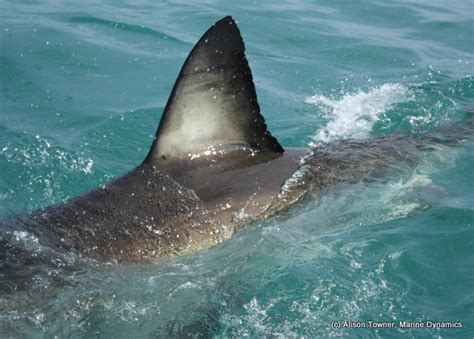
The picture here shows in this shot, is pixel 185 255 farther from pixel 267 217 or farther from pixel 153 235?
pixel 267 217

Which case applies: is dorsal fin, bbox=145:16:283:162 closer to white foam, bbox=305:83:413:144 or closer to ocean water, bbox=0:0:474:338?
ocean water, bbox=0:0:474:338

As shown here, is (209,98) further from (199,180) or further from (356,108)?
(356,108)

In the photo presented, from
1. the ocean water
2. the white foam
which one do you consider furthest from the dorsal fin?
the white foam

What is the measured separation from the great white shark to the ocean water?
0.11m

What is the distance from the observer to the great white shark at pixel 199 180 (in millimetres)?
3455

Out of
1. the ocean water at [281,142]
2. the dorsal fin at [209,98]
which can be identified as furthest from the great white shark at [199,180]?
the ocean water at [281,142]

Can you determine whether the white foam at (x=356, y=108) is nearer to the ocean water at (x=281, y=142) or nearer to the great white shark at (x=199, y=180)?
the ocean water at (x=281, y=142)

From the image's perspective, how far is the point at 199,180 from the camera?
12.8ft

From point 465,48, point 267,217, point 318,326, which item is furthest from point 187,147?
point 465,48

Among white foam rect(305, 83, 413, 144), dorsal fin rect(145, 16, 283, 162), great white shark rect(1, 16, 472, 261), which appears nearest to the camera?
great white shark rect(1, 16, 472, 261)

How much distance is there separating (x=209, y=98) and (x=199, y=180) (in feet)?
1.77

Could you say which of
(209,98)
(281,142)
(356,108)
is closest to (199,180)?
(209,98)

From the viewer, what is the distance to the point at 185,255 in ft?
11.8

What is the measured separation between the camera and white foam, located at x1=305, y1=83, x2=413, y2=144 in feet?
21.2
